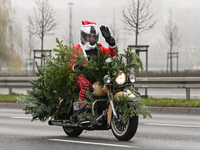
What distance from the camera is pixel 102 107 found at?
751 cm

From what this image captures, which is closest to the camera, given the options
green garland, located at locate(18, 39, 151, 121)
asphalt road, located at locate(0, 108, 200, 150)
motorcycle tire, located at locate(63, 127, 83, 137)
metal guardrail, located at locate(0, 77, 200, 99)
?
asphalt road, located at locate(0, 108, 200, 150)

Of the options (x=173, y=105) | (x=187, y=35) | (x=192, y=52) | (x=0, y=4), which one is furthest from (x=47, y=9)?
(x=187, y=35)

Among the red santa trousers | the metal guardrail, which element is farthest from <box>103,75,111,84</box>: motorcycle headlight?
the metal guardrail

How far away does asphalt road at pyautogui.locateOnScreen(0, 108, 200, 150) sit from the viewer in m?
7.11

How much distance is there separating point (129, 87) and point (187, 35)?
181m

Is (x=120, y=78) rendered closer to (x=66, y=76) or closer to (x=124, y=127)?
(x=124, y=127)

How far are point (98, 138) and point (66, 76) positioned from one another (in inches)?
48.4

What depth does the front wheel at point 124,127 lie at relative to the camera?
23.3 feet

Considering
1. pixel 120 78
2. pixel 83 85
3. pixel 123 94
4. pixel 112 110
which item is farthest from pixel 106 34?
pixel 112 110

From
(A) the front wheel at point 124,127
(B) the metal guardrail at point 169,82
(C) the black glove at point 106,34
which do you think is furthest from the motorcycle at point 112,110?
(B) the metal guardrail at point 169,82

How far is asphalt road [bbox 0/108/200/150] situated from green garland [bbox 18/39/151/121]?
0.49 metres

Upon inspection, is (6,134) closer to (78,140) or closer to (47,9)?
(78,140)

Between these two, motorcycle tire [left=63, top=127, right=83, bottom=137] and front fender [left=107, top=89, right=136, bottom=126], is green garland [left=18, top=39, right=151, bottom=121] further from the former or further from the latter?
motorcycle tire [left=63, top=127, right=83, bottom=137]

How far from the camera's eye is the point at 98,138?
8.12 metres
